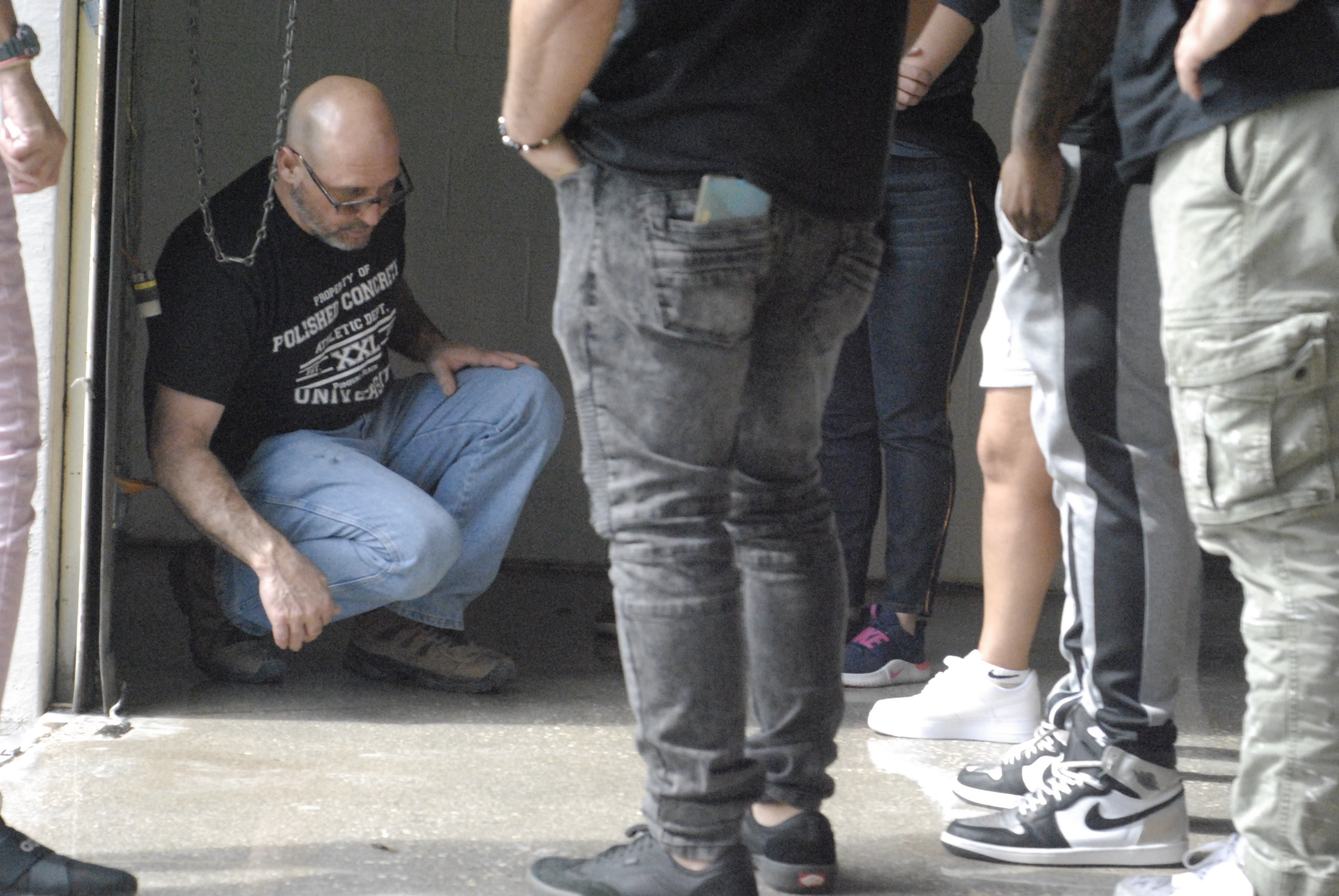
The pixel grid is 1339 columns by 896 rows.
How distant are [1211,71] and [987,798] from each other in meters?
1.05

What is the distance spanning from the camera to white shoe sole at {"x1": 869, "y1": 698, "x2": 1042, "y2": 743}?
Answer: 2191 millimetres

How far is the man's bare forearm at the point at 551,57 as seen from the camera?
49.4 inches

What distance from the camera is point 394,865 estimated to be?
1.62m

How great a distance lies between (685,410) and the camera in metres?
1.35

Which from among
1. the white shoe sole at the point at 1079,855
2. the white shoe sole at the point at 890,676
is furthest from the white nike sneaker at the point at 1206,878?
the white shoe sole at the point at 890,676

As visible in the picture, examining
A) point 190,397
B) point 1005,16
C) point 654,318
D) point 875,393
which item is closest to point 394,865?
point 654,318

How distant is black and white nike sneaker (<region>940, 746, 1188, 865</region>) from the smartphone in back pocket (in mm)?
848

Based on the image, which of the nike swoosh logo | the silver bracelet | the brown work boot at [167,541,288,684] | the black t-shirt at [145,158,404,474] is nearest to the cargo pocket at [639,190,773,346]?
the silver bracelet

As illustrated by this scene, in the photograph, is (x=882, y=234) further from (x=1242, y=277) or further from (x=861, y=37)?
(x=1242, y=277)

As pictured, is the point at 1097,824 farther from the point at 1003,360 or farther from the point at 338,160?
the point at 338,160

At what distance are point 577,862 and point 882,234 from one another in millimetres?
1407

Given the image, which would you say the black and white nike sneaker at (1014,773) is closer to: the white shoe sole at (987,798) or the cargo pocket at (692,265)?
the white shoe sole at (987,798)

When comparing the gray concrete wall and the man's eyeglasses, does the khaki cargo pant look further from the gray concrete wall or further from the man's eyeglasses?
the gray concrete wall

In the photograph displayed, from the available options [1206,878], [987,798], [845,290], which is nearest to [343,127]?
[845,290]
